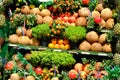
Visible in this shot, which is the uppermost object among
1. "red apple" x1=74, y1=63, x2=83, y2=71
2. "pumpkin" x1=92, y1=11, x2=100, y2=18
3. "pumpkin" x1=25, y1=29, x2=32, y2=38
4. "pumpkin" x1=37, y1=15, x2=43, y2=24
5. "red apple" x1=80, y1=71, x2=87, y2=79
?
"pumpkin" x1=92, y1=11, x2=100, y2=18

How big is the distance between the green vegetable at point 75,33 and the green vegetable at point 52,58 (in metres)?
0.35

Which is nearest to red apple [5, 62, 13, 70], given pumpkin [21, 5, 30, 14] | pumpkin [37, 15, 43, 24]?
pumpkin [37, 15, 43, 24]

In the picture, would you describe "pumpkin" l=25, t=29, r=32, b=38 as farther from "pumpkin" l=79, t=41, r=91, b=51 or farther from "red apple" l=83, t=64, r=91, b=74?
"red apple" l=83, t=64, r=91, b=74

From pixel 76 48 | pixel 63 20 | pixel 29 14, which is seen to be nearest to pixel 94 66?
pixel 76 48

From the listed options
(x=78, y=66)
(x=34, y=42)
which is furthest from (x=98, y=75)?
(x=34, y=42)

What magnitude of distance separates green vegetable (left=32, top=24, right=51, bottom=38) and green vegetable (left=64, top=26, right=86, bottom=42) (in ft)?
1.32

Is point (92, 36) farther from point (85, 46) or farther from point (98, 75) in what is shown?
point (98, 75)

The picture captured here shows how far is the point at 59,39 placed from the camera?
9734mm

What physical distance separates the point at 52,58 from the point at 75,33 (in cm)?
68

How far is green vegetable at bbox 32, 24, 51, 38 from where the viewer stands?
9.60 metres

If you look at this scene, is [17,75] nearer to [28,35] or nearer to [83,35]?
[28,35]

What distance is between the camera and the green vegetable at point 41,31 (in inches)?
378

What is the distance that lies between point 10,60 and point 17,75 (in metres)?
0.67

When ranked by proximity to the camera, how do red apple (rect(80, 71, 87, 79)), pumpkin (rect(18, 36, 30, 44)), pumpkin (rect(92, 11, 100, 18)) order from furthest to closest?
pumpkin (rect(18, 36, 30, 44))
pumpkin (rect(92, 11, 100, 18))
red apple (rect(80, 71, 87, 79))
